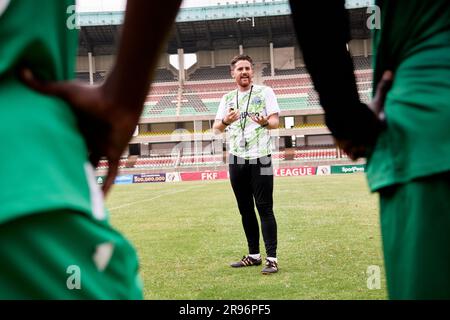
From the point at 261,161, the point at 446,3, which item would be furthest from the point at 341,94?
the point at 261,161

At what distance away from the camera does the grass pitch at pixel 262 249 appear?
4168 mm

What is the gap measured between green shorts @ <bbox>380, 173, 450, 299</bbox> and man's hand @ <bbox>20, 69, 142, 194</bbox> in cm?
52

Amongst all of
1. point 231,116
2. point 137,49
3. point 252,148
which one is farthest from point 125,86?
point 252,148

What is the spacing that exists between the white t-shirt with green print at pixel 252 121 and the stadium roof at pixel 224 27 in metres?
32.4

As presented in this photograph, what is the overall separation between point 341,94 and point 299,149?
3591 cm

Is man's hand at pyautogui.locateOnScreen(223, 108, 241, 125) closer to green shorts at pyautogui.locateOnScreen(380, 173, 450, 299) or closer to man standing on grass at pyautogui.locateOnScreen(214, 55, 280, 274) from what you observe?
man standing on grass at pyautogui.locateOnScreen(214, 55, 280, 274)

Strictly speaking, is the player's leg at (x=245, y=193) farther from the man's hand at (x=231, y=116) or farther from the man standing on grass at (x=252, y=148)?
the man's hand at (x=231, y=116)

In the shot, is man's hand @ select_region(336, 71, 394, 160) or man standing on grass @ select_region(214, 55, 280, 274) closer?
man's hand @ select_region(336, 71, 394, 160)

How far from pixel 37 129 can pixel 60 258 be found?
18 centimetres

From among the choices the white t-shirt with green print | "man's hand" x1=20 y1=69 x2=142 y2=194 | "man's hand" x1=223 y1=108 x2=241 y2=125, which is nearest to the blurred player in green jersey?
"man's hand" x1=20 y1=69 x2=142 y2=194

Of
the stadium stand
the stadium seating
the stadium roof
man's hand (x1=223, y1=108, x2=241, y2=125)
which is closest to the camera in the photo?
man's hand (x1=223, y1=108, x2=241, y2=125)

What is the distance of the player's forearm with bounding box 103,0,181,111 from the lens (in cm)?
84

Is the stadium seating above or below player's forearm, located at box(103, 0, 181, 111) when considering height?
above
